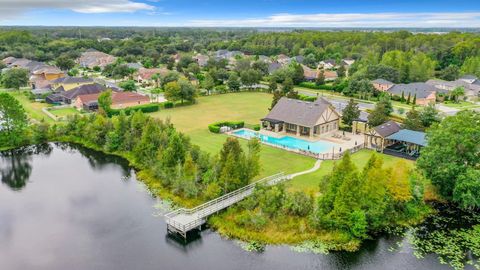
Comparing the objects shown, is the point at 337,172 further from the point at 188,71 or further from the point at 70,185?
the point at 188,71

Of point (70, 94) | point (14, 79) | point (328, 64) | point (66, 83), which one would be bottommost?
point (70, 94)

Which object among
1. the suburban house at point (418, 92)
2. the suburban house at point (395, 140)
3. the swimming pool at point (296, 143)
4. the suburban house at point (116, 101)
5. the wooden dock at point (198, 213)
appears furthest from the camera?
the suburban house at point (418, 92)

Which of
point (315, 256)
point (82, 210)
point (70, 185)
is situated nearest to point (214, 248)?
point (315, 256)

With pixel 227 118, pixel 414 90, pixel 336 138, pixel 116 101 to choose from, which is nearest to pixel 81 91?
pixel 116 101

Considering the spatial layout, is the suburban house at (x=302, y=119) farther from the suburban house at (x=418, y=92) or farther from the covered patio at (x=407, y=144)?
the suburban house at (x=418, y=92)

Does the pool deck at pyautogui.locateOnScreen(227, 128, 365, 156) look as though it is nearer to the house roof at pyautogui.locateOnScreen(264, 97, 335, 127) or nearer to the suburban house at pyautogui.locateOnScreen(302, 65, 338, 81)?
the house roof at pyautogui.locateOnScreen(264, 97, 335, 127)

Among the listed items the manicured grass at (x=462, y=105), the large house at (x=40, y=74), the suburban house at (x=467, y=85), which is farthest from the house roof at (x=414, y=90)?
the large house at (x=40, y=74)

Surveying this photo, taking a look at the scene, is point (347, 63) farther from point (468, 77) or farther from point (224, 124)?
point (224, 124)
